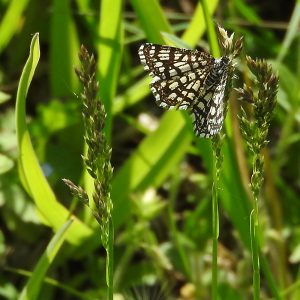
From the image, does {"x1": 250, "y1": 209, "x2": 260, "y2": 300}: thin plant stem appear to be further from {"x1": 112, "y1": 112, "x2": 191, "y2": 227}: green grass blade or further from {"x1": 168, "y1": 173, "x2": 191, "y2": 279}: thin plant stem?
{"x1": 112, "y1": 112, "x2": 191, "y2": 227}: green grass blade

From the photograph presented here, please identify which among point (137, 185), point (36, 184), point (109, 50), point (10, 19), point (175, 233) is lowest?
point (175, 233)

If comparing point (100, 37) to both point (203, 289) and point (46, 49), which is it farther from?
point (46, 49)

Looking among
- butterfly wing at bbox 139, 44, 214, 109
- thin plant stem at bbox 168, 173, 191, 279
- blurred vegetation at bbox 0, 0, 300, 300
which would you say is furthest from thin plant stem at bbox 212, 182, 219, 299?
thin plant stem at bbox 168, 173, 191, 279

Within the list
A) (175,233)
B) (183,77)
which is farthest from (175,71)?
(175,233)

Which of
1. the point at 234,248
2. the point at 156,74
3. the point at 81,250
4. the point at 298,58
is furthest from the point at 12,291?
the point at 298,58

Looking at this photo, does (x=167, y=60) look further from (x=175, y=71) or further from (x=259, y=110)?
(x=259, y=110)

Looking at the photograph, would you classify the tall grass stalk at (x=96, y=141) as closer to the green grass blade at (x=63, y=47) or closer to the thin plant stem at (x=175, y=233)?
the thin plant stem at (x=175, y=233)
